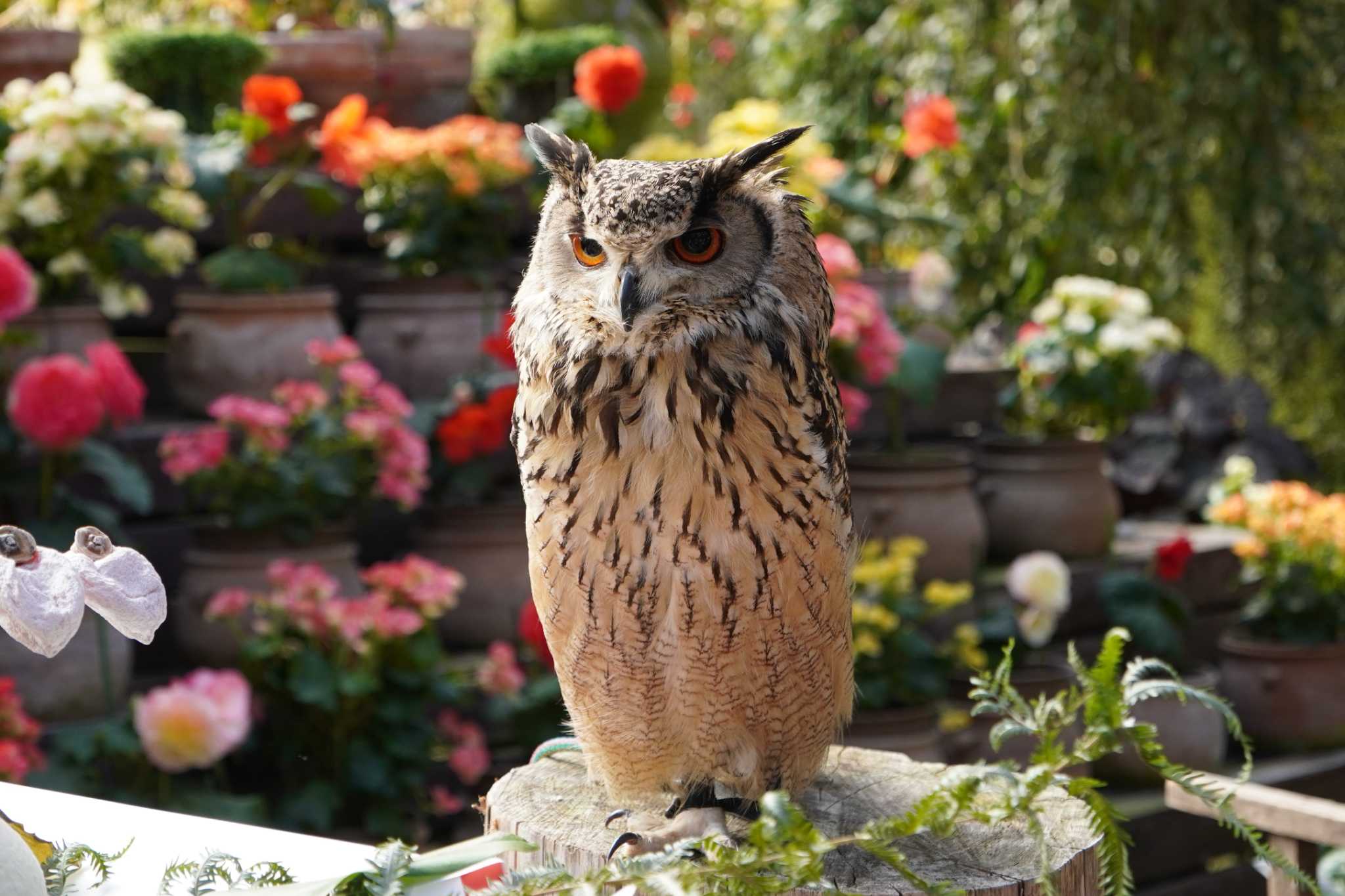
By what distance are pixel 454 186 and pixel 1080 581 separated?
6.60 feet

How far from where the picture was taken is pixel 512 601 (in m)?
3.34

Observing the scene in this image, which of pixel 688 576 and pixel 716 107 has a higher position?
pixel 716 107

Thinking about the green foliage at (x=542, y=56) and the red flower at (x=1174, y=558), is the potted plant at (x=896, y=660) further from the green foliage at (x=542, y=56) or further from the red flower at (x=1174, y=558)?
the green foliage at (x=542, y=56)

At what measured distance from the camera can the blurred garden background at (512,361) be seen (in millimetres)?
2854

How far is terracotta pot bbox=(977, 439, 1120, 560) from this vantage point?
13.7 feet

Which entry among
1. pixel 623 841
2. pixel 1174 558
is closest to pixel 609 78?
pixel 1174 558

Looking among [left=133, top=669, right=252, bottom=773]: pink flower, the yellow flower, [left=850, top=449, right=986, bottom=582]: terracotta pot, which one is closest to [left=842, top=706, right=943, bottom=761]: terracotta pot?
the yellow flower

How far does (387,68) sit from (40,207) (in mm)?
1948

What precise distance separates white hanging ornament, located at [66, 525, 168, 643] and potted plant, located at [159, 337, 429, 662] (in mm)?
2059

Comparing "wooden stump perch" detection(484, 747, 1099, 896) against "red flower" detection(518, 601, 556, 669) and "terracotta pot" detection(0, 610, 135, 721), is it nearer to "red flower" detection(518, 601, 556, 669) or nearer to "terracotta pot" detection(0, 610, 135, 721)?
"red flower" detection(518, 601, 556, 669)

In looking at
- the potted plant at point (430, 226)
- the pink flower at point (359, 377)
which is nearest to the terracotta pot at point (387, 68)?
the potted plant at point (430, 226)

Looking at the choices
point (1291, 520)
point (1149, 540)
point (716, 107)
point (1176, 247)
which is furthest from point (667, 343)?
point (716, 107)

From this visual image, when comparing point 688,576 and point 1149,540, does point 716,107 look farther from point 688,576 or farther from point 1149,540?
point 688,576

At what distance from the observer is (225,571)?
2.98 metres
